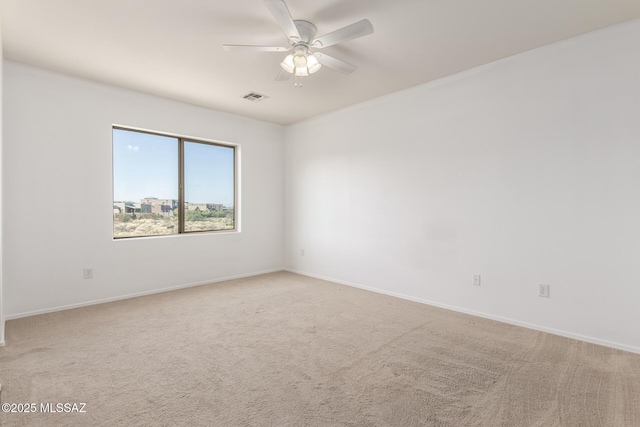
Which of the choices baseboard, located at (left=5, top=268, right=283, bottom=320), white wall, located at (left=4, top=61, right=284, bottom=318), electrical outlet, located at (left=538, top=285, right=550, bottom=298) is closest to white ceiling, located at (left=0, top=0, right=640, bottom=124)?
white wall, located at (left=4, top=61, right=284, bottom=318)

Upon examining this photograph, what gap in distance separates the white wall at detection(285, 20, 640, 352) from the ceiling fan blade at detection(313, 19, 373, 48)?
179cm

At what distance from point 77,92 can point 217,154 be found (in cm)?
192

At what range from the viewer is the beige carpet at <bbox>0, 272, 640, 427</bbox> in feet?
5.87

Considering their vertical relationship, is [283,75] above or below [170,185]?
above

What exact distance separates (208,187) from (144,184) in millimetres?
945

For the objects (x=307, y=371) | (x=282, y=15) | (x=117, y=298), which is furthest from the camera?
(x=117, y=298)

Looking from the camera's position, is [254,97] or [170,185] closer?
[254,97]

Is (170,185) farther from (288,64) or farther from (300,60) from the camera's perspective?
(300,60)

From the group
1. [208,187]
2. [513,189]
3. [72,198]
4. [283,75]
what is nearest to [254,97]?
[283,75]

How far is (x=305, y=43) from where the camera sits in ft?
8.44

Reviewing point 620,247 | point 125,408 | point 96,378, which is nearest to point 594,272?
point 620,247

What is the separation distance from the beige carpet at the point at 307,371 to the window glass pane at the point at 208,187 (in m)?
1.74

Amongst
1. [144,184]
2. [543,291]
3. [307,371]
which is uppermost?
[144,184]

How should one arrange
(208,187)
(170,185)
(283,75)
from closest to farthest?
(283,75), (170,185), (208,187)
